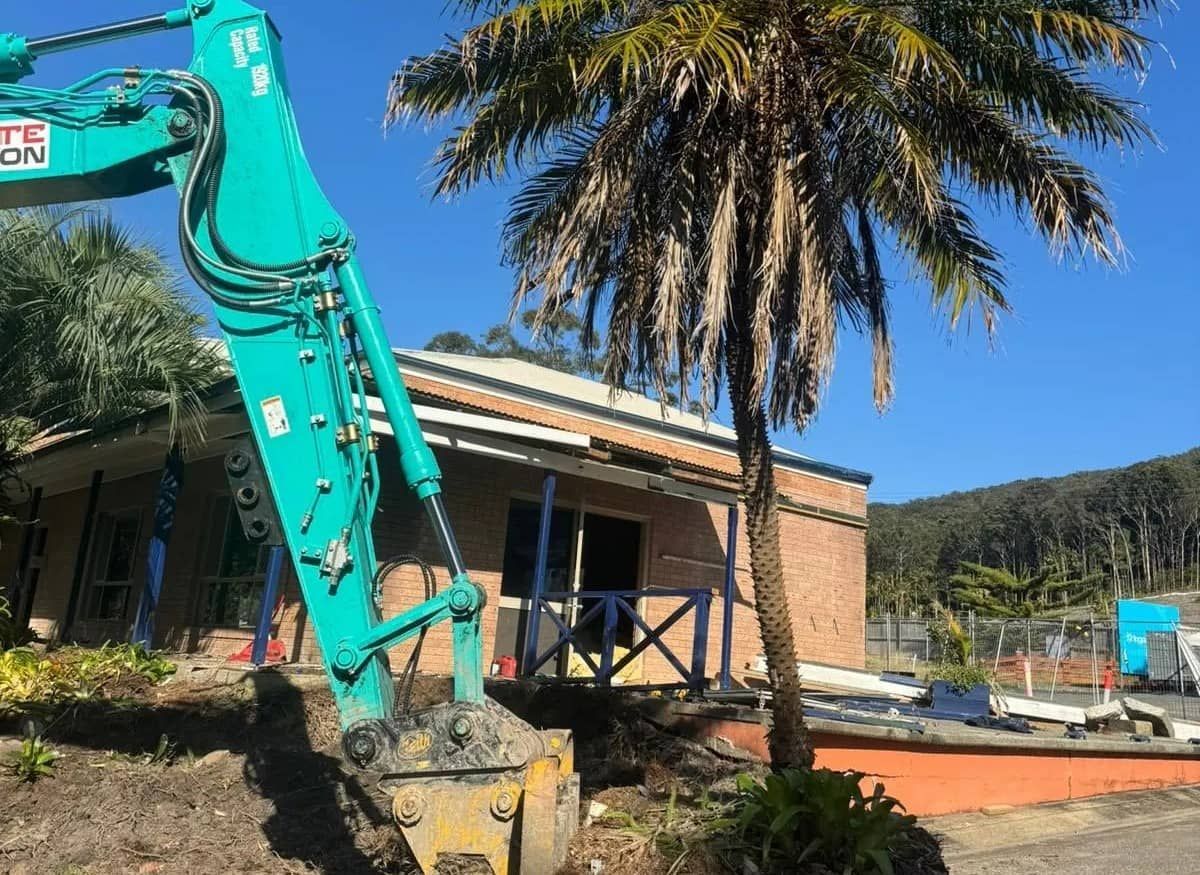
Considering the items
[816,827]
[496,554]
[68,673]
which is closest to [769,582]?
[816,827]

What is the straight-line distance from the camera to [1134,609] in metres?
29.1

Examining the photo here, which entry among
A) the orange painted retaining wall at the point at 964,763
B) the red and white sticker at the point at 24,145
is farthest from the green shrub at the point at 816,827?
the red and white sticker at the point at 24,145

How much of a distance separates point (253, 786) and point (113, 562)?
984cm

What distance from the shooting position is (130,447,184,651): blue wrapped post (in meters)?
10.3

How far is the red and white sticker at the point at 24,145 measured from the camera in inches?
198

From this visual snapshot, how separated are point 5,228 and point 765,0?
274 inches

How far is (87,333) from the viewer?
8.74 meters

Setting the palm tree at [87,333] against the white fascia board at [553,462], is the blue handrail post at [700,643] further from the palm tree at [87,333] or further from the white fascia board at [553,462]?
the palm tree at [87,333]

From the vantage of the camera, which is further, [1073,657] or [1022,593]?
[1022,593]

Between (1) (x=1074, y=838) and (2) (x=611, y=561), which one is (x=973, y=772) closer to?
(1) (x=1074, y=838)

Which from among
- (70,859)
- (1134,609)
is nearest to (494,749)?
(70,859)

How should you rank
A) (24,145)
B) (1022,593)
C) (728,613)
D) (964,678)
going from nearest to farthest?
(24,145)
(728,613)
(964,678)
(1022,593)

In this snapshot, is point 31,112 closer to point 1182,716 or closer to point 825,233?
point 825,233

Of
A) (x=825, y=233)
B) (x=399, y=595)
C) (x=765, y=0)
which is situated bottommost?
(x=399, y=595)
